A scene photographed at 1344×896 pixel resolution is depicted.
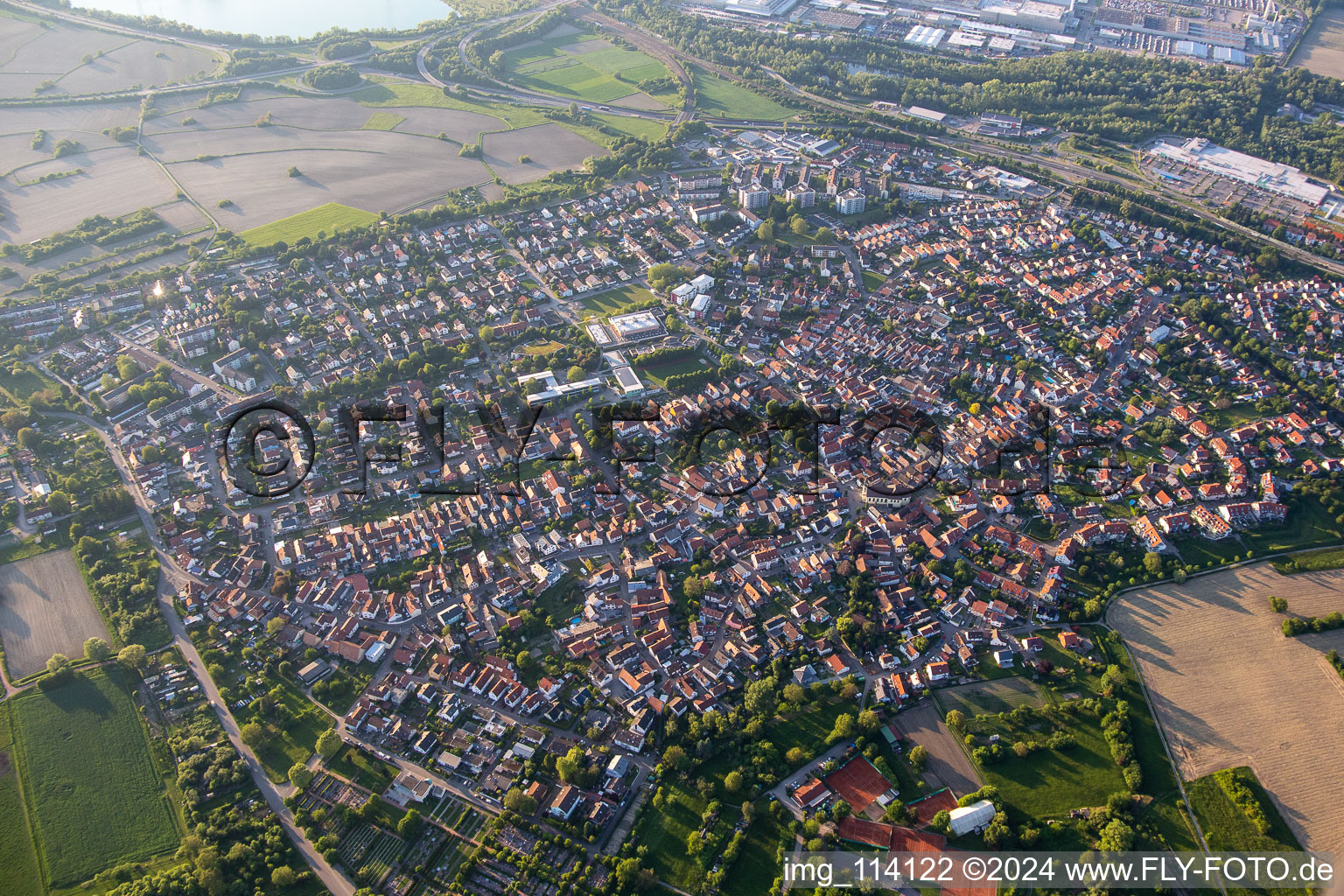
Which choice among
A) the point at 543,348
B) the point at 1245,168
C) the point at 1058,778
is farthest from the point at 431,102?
the point at 1058,778

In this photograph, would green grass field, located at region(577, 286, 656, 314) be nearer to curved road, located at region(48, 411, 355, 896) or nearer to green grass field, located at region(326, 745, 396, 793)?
curved road, located at region(48, 411, 355, 896)

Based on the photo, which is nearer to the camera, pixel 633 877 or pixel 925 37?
pixel 633 877

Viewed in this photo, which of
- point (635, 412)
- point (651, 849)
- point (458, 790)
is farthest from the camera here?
point (635, 412)

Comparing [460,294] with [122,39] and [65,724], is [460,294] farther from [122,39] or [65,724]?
[122,39]

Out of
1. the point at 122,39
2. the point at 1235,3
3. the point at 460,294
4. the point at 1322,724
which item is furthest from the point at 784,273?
the point at 122,39

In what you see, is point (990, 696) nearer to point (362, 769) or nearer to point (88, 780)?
point (362, 769)

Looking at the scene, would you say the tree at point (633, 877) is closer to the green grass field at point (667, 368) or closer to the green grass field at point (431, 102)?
the green grass field at point (667, 368)
